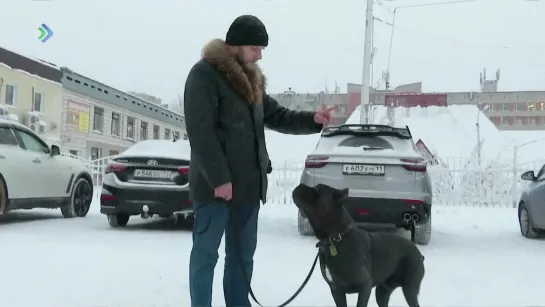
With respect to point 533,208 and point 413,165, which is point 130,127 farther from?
point 413,165

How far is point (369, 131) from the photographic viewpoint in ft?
21.4

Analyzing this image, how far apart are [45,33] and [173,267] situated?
2176cm

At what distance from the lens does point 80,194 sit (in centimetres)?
903

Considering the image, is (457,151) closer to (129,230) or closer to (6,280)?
(129,230)

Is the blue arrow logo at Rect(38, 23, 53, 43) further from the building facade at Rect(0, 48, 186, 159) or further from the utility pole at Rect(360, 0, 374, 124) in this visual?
the utility pole at Rect(360, 0, 374, 124)

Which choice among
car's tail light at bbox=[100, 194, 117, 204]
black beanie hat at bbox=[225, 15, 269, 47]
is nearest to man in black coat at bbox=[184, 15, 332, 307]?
black beanie hat at bbox=[225, 15, 269, 47]

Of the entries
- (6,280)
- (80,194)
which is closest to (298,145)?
(80,194)

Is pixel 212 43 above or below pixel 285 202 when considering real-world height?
above

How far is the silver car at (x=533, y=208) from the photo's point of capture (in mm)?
7047

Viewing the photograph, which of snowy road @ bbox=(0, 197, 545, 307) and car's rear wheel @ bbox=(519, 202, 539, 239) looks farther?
car's rear wheel @ bbox=(519, 202, 539, 239)

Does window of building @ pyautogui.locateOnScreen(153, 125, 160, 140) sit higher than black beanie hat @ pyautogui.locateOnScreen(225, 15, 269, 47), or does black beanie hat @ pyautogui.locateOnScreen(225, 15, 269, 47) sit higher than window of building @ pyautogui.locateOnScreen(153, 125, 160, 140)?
window of building @ pyautogui.locateOnScreen(153, 125, 160, 140)

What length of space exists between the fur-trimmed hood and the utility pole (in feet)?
42.1

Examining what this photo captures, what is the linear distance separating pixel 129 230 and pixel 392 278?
16.4 feet

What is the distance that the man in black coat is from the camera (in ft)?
9.25
